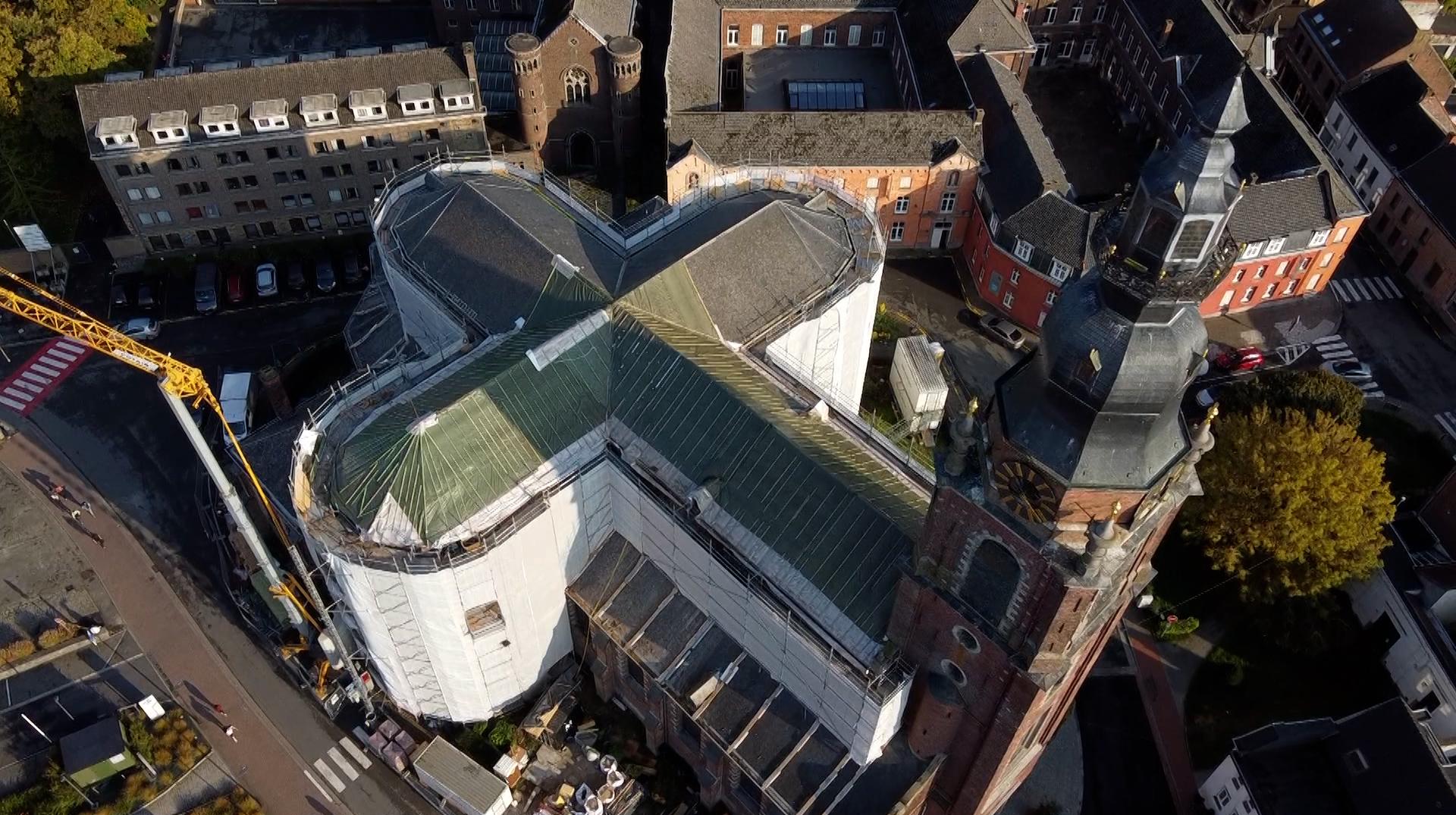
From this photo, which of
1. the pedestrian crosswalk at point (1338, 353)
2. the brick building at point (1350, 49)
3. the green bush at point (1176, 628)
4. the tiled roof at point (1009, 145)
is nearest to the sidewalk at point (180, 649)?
the green bush at point (1176, 628)

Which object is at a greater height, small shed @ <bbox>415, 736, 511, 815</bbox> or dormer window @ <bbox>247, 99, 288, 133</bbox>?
dormer window @ <bbox>247, 99, 288, 133</bbox>

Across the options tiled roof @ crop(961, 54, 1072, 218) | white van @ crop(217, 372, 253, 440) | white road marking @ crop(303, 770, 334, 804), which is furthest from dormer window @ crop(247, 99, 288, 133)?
tiled roof @ crop(961, 54, 1072, 218)

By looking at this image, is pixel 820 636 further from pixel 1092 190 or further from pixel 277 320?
pixel 1092 190

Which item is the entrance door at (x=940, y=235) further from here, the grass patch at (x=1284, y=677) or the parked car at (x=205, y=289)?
the parked car at (x=205, y=289)

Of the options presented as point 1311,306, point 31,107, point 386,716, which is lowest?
point 386,716

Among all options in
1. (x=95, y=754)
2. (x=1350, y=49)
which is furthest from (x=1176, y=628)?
(x=1350, y=49)

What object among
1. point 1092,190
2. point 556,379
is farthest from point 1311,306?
point 556,379

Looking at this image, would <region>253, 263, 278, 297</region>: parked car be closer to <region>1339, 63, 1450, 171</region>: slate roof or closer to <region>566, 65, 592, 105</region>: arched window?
<region>566, 65, 592, 105</region>: arched window
